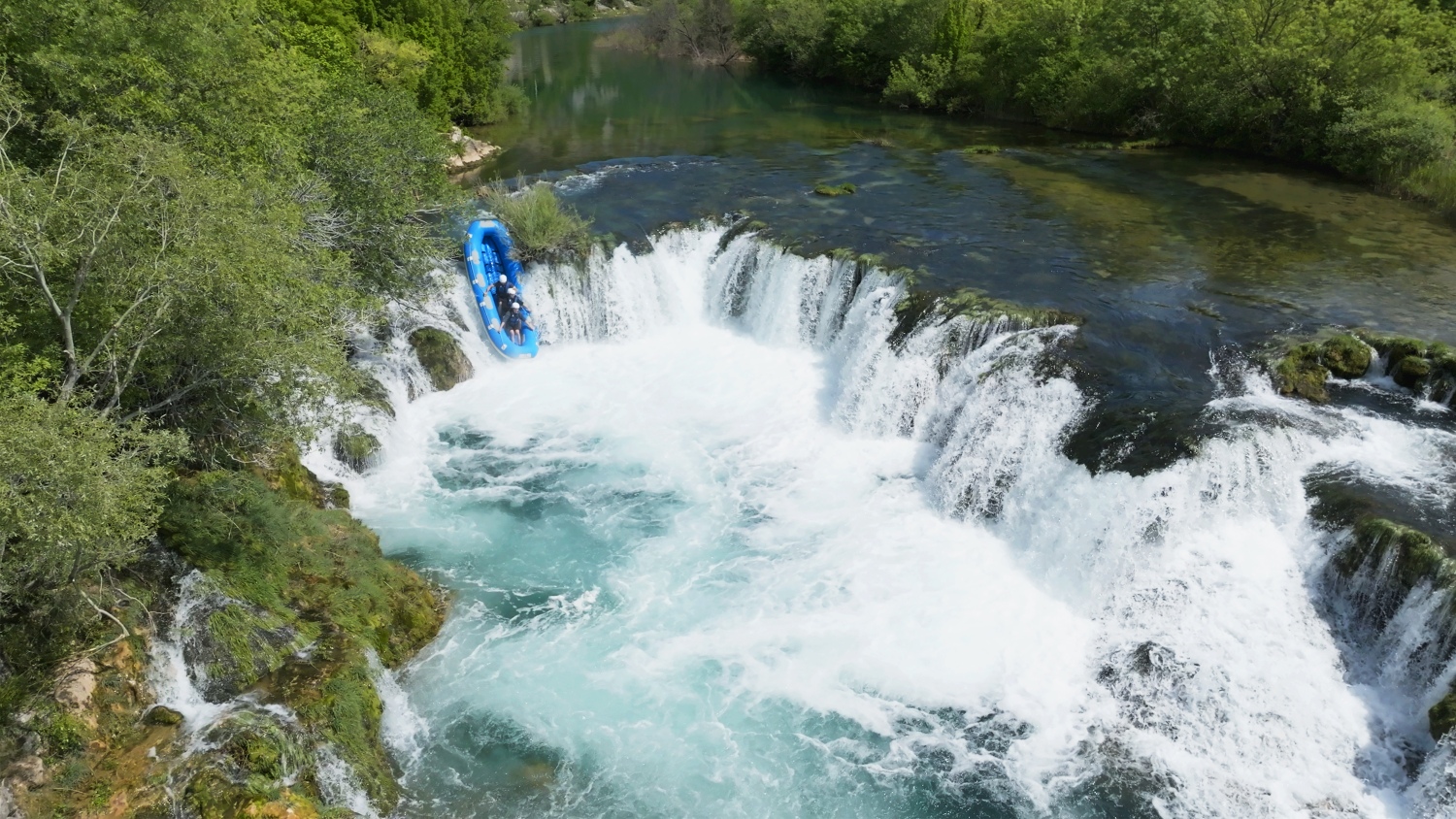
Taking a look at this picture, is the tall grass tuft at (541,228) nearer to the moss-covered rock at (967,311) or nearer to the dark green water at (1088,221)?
the dark green water at (1088,221)

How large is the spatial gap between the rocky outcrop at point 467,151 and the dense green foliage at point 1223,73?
59.9 feet

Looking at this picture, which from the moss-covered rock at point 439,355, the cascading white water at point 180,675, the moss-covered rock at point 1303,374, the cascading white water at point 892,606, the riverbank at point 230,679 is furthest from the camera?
the moss-covered rock at point 439,355

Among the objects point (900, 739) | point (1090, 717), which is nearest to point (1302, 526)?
point (1090, 717)

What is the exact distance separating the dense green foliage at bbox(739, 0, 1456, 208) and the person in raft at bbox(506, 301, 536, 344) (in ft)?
69.8

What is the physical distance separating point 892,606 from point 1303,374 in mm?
7457

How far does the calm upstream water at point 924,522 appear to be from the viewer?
9305 mm

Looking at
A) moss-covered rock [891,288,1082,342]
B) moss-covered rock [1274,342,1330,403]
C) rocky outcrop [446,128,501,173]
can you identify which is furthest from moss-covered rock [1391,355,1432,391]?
rocky outcrop [446,128,501,173]

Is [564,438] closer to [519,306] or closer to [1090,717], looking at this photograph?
[519,306]

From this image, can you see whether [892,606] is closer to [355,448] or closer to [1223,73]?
[355,448]

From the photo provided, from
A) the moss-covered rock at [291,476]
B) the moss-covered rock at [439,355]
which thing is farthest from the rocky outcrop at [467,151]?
the moss-covered rock at [291,476]

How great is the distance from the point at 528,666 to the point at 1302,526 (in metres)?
9.64

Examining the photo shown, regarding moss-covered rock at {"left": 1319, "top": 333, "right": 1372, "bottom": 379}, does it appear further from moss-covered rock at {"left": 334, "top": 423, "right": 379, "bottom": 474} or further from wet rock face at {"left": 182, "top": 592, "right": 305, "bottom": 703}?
moss-covered rock at {"left": 334, "top": 423, "right": 379, "bottom": 474}

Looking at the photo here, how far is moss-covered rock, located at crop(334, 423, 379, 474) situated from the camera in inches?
550

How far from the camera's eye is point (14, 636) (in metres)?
7.82
